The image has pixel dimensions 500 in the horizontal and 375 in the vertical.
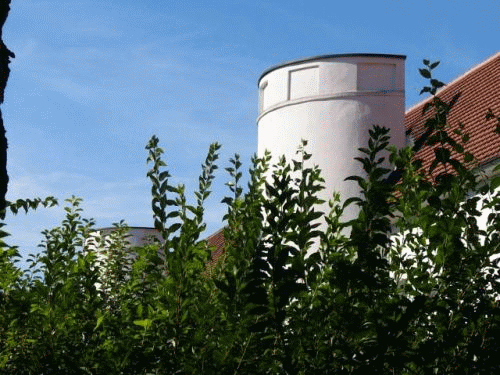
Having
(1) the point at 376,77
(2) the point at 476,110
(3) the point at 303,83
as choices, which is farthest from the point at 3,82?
(1) the point at 376,77

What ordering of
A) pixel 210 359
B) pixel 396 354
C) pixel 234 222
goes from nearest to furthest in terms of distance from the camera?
pixel 396 354 < pixel 210 359 < pixel 234 222

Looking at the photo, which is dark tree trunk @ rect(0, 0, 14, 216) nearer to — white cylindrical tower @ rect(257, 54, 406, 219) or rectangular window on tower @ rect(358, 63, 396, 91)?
white cylindrical tower @ rect(257, 54, 406, 219)

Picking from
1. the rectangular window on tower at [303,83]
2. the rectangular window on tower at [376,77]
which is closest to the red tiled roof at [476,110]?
the rectangular window on tower at [376,77]

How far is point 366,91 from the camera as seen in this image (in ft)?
71.5

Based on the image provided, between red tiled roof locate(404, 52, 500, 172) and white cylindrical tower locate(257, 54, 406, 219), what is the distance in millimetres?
1217

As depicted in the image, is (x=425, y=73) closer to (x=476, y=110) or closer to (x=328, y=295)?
(x=328, y=295)

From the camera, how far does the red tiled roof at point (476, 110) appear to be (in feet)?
57.9

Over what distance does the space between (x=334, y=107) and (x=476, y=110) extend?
125 inches

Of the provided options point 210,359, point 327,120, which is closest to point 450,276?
point 210,359

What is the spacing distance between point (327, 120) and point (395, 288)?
16563 mm

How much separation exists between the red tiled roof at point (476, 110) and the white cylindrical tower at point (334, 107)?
1217mm

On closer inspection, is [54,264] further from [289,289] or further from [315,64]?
[315,64]

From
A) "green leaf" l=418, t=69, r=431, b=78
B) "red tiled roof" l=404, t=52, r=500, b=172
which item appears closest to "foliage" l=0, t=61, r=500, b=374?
"green leaf" l=418, t=69, r=431, b=78

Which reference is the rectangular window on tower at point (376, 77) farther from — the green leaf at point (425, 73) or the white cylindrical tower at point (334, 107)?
the green leaf at point (425, 73)
